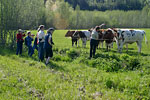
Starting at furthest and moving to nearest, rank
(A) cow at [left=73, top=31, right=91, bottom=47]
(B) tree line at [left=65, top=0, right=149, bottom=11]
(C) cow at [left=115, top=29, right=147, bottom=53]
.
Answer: (B) tree line at [left=65, top=0, right=149, bottom=11] → (A) cow at [left=73, top=31, right=91, bottom=47] → (C) cow at [left=115, top=29, right=147, bottom=53]

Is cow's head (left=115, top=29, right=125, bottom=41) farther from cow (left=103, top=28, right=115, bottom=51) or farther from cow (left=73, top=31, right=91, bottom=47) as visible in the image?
Result: cow (left=73, top=31, right=91, bottom=47)

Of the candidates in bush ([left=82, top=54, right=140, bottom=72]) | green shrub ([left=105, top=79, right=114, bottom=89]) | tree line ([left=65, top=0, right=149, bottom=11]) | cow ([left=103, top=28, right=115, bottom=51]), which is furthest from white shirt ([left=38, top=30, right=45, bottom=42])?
tree line ([left=65, top=0, right=149, bottom=11])

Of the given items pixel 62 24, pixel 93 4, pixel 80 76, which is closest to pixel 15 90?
pixel 80 76

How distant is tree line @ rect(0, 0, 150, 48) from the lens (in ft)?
56.4

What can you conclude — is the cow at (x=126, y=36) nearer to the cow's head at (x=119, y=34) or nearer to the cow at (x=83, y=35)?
the cow's head at (x=119, y=34)

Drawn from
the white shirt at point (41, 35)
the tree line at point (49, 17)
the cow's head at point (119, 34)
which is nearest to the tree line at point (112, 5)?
the tree line at point (49, 17)

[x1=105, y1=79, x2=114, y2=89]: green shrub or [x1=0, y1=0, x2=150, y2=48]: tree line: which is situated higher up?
[x1=0, y1=0, x2=150, y2=48]: tree line

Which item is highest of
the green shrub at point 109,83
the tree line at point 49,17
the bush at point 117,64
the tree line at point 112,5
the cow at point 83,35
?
the tree line at point 112,5

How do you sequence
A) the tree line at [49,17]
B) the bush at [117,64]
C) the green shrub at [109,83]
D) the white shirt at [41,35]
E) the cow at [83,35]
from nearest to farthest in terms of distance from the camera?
the green shrub at [109,83] < the bush at [117,64] < the white shirt at [41,35] < the tree line at [49,17] < the cow at [83,35]

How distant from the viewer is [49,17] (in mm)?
63438

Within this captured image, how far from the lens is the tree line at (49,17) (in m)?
17.2

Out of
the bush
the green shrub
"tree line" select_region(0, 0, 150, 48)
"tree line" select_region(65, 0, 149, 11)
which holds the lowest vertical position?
the green shrub

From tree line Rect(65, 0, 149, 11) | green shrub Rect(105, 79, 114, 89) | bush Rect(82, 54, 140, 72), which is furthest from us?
tree line Rect(65, 0, 149, 11)

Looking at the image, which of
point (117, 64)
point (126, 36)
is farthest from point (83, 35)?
point (117, 64)
